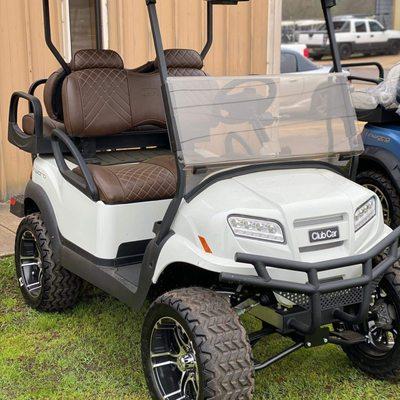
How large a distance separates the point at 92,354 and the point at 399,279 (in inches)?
59.8

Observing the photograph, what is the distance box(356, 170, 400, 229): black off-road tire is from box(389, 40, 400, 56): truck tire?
23969 millimetres

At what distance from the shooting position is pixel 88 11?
6613 millimetres

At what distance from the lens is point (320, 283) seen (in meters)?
2.62

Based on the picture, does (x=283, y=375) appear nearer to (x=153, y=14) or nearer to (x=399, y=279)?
(x=399, y=279)

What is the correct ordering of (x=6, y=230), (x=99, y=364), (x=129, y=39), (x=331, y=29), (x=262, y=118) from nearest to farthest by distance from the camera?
(x=262, y=118), (x=331, y=29), (x=99, y=364), (x=6, y=230), (x=129, y=39)

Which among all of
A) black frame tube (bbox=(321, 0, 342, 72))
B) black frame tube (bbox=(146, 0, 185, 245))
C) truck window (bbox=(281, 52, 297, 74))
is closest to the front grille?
black frame tube (bbox=(146, 0, 185, 245))

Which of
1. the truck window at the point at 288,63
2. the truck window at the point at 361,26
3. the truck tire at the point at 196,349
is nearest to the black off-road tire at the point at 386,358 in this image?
the truck tire at the point at 196,349

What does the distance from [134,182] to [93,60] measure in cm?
88

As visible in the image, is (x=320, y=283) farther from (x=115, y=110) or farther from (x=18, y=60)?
(x=18, y=60)

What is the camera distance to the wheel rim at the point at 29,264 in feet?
13.1

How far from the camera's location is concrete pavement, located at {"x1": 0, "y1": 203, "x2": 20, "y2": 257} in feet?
16.4

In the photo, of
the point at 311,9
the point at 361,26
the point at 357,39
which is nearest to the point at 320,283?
the point at 357,39

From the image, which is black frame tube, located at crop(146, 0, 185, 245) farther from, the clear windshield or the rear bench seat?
the rear bench seat

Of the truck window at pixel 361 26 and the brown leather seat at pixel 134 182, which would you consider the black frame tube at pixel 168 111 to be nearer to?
the brown leather seat at pixel 134 182
